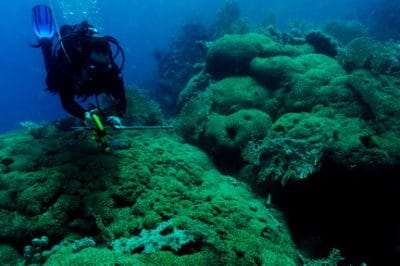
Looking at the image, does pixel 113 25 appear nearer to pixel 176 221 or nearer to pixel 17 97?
pixel 17 97

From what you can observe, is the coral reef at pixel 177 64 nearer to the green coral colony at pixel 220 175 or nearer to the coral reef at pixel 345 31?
the coral reef at pixel 345 31

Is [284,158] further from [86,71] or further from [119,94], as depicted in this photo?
[86,71]

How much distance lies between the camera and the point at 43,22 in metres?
6.97

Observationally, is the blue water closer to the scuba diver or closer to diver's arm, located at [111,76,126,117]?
diver's arm, located at [111,76,126,117]

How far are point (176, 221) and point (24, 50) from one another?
10258cm

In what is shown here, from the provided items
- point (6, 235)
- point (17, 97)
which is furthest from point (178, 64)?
point (17, 97)

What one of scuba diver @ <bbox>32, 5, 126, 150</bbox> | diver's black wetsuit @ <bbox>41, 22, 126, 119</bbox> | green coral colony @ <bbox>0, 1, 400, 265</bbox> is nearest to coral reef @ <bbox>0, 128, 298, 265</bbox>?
green coral colony @ <bbox>0, 1, 400, 265</bbox>

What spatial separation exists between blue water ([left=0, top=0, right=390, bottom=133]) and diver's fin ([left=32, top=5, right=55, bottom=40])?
2122 centimetres

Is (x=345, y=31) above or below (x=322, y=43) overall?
above

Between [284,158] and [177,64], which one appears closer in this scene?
[284,158]

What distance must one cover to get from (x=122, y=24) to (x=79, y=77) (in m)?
89.5

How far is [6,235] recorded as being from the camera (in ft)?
12.0

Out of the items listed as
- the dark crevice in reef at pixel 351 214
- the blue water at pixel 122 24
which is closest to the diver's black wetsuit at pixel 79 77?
the dark crevice in reef at pixel 351 214

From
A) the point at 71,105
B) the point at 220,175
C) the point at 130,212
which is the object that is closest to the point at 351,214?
the point at 220,175
